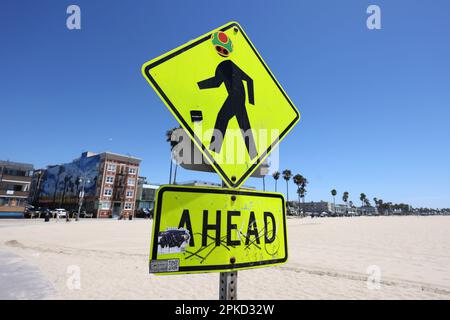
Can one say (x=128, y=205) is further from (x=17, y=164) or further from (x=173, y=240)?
(x=173, y=240)

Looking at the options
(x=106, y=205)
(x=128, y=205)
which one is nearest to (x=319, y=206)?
(x=128, y=205)

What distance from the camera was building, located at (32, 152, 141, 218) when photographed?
194ft

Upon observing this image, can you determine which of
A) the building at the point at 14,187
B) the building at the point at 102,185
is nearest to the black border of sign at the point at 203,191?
the building at the point at 102,185

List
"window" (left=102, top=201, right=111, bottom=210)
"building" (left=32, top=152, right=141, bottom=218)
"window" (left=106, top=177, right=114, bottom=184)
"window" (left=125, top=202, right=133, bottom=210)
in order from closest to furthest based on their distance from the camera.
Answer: "window" (left=102, top=201, right=111, bottom=210), "building" (left=32, top=152, right=141, bottom=218), "window" (left=106, top=177, right=114, bottom=184), "window" (left=125, top=202, right=133, bottom=210)

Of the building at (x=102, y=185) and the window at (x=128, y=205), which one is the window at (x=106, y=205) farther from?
the window at (x=128, y=205)

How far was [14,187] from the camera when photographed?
5109cm

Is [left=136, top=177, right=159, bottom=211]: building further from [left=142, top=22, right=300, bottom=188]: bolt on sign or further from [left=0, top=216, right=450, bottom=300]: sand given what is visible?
[left=142, top=22, right=300, bottom=188]: bolt on sign

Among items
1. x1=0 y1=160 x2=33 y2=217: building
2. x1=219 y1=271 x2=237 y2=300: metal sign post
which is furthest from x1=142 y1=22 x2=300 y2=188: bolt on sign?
x1=0 y1=160 x2=33 y2=217: building

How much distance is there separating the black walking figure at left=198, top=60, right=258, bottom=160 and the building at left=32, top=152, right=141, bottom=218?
59585 millimetres

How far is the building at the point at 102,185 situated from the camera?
2327 inches

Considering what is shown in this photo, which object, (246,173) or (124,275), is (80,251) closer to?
(124,275)

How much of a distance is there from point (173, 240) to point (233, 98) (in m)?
1.02
